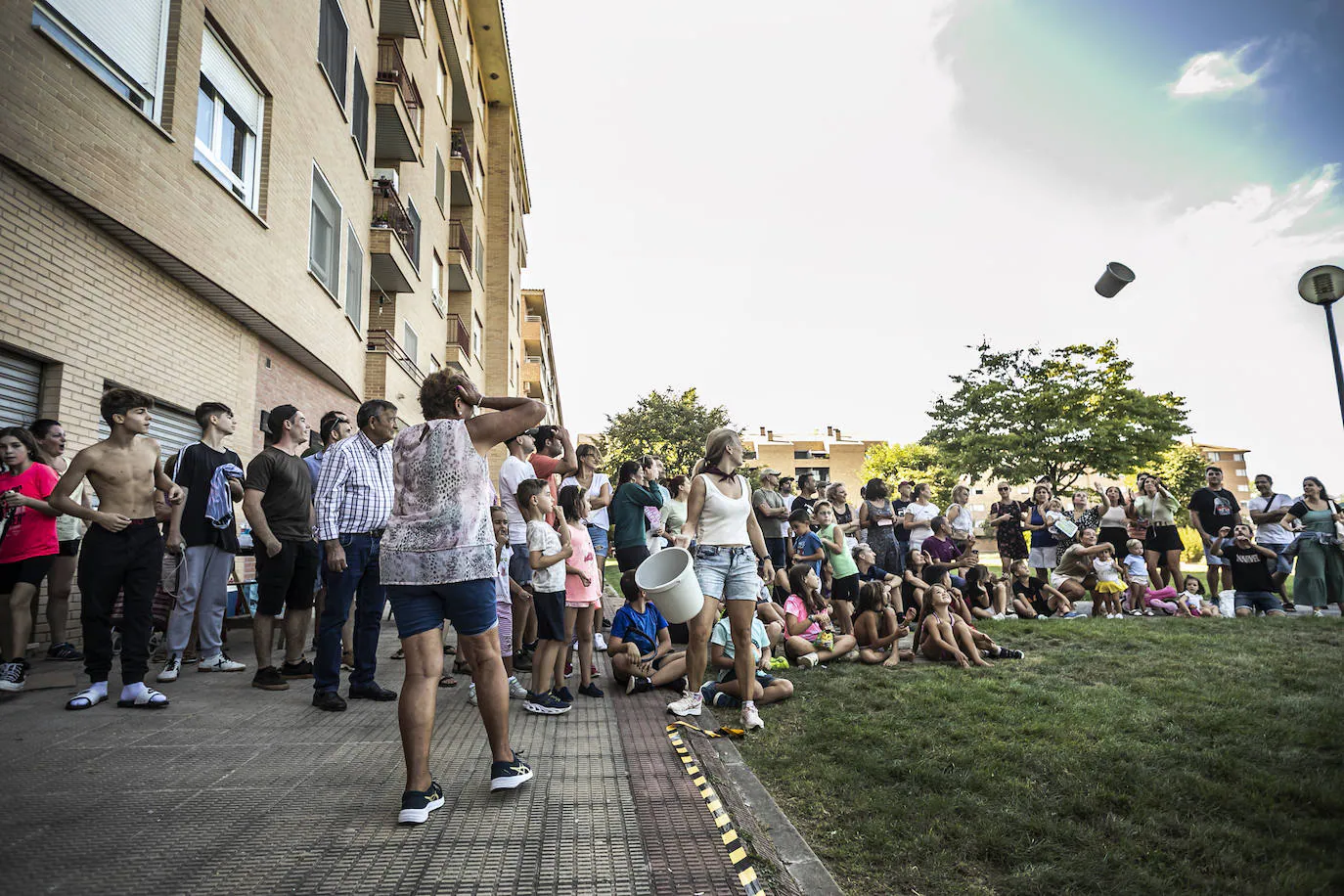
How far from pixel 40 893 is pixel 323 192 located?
12.6 metres

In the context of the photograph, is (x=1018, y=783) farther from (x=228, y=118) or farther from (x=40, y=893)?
(x=228, y=118)

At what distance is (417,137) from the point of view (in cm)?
1858

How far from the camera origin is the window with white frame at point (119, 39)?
265 inches

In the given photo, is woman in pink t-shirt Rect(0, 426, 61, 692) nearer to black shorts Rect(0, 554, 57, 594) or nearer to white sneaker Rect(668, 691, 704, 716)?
black shorts Rect(0, 554, 57, 594)

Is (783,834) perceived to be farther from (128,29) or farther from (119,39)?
(128,29)

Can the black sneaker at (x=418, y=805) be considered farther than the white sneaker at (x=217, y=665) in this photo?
No

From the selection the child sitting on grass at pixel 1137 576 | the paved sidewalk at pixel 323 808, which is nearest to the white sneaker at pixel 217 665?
the paved sidewalk at pixel 323 808

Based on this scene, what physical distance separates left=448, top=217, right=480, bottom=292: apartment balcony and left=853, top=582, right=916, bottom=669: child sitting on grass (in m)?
20.2

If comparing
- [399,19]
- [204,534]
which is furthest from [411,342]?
[204,534]

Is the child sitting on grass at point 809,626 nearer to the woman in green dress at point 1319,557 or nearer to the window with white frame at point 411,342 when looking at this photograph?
the woman in green dress at point 1319,557

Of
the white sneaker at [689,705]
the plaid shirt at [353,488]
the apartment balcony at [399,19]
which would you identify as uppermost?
the apartment balcony at [399,19]

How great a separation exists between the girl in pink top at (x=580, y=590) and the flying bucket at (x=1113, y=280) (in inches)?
270

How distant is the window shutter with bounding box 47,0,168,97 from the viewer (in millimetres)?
6961

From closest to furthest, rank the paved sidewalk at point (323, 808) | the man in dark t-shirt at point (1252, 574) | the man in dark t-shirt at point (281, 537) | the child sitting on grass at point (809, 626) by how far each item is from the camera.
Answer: the paved sidewalk at point (323, 808) < the man in dark t-shirt at point (281, 537) < the child sitting on grass at point (809, 626) < the man in dark t-shirt at point (1252, 574)
